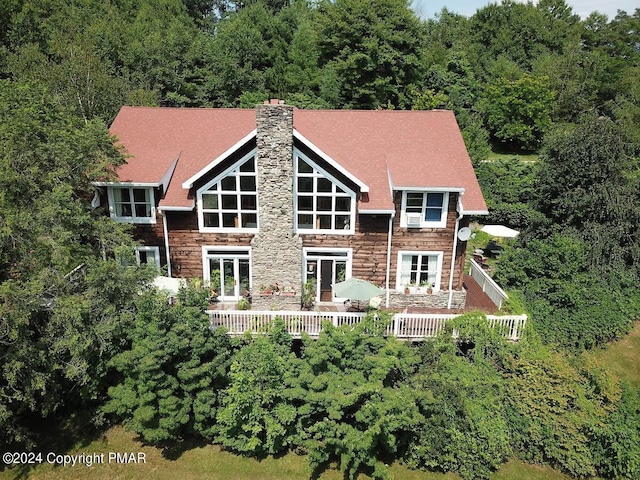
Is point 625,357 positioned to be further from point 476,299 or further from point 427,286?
point 427,286

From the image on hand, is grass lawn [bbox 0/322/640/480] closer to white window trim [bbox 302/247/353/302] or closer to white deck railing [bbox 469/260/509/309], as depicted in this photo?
white deck railing [bbox 469/260/509/309]

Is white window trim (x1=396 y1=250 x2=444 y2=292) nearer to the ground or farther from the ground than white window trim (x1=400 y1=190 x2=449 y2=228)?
nearer to the ground

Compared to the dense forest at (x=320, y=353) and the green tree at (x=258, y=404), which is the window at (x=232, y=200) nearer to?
the dense forest at (x=320, y=353)

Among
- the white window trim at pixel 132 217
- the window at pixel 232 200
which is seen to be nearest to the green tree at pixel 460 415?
the window at pixel 232 200

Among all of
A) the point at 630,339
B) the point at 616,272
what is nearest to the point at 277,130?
the point at 616,272

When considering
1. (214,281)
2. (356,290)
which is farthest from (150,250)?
(356,290)

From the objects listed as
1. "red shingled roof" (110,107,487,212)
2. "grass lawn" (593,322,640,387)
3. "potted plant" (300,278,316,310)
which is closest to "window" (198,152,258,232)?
"red shingled roof" (110,107,487,212)

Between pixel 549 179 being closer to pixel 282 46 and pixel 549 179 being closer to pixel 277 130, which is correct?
pixel 277 130
